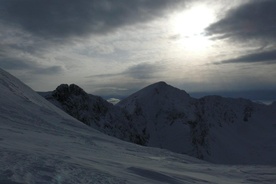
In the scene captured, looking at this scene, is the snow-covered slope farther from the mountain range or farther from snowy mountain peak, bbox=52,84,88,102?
snowy mountain peak, bbox=52,84,88,102

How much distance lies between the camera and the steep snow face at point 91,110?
70562 mm

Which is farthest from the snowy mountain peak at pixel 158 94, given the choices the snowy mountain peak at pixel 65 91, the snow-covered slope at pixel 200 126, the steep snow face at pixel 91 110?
the snowy mountain peak at pixel 65 91

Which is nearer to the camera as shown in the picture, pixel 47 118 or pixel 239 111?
pixel 47 118

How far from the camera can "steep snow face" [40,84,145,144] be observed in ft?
232

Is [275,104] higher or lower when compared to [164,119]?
higher

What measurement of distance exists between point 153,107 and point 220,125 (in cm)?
4665

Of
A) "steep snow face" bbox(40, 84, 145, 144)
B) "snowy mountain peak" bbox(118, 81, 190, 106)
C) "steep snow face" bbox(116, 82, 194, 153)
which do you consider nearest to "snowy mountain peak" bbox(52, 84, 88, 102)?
"steep snow face" bbox(40, 84, 145, 144)

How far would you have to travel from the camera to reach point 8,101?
851 inches

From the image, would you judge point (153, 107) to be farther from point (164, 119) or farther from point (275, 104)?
point (275, 104)

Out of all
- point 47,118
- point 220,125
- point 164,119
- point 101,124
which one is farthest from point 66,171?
point 220,125

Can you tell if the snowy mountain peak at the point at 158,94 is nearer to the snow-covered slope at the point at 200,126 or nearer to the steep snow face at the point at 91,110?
the snow-covered slope at the point at 200,126

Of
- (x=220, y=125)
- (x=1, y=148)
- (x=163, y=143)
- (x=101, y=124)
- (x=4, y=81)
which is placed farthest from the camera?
(x=220, y=125)

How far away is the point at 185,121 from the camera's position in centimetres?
11919

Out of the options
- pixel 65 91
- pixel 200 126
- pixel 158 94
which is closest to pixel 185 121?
pixel 200 126
